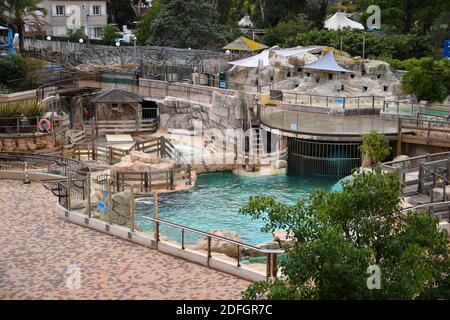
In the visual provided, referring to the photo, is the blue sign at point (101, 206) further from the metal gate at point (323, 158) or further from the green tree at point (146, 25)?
the green tree at point (146, 25)

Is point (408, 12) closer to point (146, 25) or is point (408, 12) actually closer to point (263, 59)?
point (263, 59)

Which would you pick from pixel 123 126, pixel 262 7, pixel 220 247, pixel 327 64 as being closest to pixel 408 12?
pixel 262 7

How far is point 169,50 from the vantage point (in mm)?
52688

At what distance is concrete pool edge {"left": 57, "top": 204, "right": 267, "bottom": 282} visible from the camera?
17691 millimetres

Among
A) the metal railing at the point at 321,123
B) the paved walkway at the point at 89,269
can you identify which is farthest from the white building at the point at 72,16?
the paved walkway at the point at 89,269

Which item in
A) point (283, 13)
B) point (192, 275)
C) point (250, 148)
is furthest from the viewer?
point (283, 13)

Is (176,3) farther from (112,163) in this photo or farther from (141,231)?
(141,231)

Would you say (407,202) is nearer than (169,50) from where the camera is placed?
Yes

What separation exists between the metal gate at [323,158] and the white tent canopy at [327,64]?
6982 mm

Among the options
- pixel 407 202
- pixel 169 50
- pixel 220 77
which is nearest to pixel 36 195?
pixel 407 202

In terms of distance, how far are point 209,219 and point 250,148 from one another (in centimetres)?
956

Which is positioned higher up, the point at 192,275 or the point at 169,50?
the point at 169,50

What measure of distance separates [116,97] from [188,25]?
16.0 meters

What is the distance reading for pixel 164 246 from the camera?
19688 millimetres
